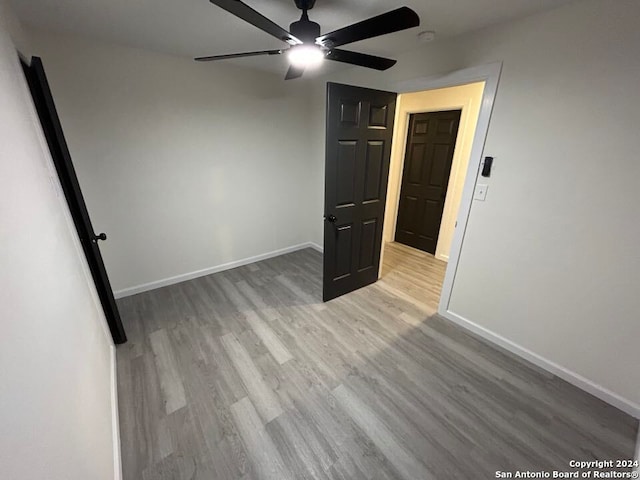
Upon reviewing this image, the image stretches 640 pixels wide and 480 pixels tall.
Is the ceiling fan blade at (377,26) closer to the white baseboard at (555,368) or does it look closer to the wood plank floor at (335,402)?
the wood plank floor at (335,402)

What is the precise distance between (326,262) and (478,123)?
1666 mm

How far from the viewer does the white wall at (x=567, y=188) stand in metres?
1.39

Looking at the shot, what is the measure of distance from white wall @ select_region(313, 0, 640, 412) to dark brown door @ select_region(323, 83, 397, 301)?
62cm

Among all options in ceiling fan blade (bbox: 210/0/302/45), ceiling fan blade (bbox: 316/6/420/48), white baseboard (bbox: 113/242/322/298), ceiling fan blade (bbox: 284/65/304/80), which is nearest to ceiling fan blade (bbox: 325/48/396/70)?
ceiling fan blade (bbox: 316/6/420/48)

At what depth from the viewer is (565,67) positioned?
4.88 ft

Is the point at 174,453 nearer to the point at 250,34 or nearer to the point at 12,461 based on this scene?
the point at 12,461

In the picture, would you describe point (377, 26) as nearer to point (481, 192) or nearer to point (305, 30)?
point (305, 30)

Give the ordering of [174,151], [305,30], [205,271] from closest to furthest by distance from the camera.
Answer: [305,30] < [174,151] < [205,271]

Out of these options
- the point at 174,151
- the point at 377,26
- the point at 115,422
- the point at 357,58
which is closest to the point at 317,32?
the point at 357,58

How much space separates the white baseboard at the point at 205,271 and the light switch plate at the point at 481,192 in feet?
7.62

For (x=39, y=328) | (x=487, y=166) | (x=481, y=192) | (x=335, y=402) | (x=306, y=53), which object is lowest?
(x=335, y=402)

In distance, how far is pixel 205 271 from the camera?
10.4 ft

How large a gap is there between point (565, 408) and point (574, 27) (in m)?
2.25

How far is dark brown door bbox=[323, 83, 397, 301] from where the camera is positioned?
85.4 inches
